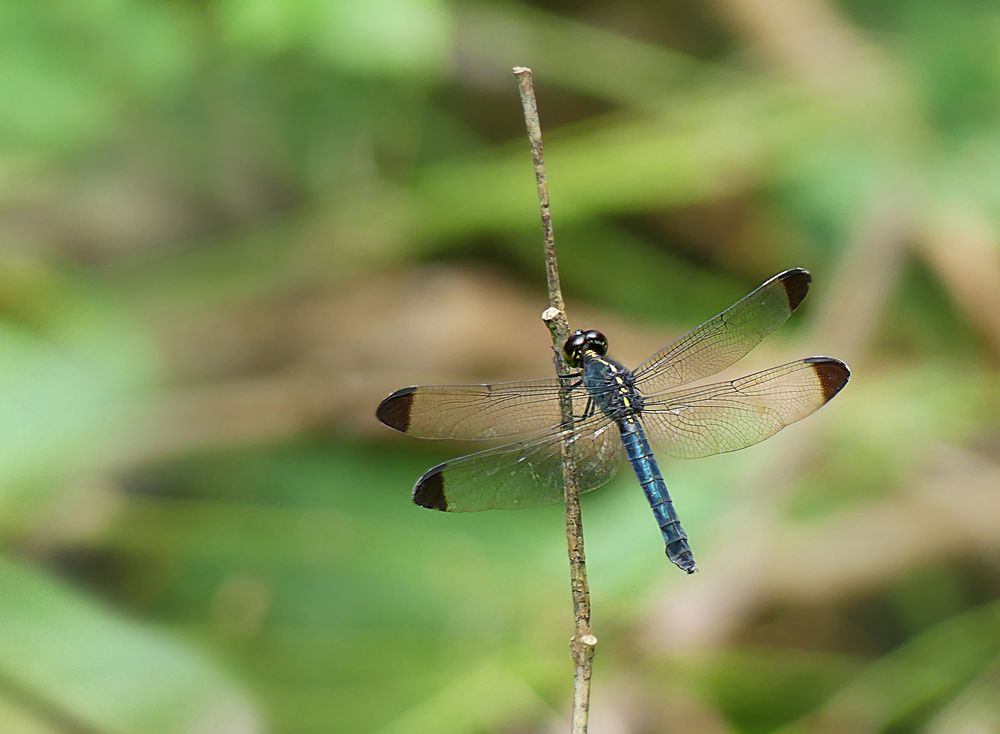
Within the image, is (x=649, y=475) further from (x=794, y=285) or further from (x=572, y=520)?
(x=572, y=520)

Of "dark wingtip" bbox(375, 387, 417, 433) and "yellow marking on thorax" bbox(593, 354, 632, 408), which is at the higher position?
"yellow marking on thorax" bbox(593, 354, 632, 408)

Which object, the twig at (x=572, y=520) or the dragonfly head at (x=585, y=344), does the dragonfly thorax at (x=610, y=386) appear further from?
the twig at (x=572, y=520)

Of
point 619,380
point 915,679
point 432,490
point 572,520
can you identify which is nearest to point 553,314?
point 572,520

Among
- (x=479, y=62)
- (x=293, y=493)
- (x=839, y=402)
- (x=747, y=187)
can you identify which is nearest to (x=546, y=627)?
(x=293, y=493)

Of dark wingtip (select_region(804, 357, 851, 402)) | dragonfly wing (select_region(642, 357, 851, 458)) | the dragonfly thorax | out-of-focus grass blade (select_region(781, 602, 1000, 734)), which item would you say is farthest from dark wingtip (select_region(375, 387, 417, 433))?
out-of-focus grass blade (select_region(781, 602, 1000, 734))

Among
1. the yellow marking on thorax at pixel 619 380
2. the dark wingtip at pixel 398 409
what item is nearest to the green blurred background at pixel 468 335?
the yellow marking on thorax at pixel 619 380

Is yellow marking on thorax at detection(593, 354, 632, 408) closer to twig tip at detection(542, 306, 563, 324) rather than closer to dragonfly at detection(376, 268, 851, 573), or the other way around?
dragonfly at detection(376, 268, 851, 573)
